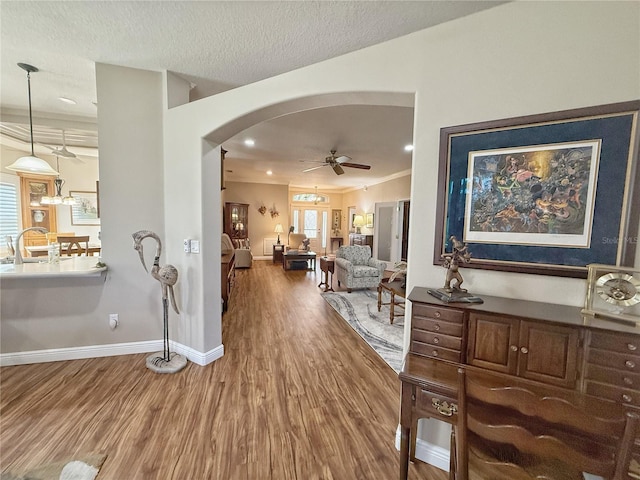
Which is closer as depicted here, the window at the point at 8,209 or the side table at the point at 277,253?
the window at the point at 8,209

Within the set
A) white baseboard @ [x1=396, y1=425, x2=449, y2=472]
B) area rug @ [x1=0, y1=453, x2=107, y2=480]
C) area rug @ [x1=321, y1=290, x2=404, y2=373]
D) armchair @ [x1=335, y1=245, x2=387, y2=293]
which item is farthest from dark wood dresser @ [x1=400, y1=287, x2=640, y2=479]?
armchair @ [x1=335, y1=245, x2=387, y2=293]

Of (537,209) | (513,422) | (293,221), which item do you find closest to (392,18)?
(537,209)

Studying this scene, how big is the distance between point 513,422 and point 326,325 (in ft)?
9.66

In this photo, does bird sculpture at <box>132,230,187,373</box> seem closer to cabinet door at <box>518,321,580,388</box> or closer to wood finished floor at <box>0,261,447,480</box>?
wood finished floor at <box>0,261,447,480</box>

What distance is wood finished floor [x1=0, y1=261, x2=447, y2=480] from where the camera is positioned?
61.4 inches

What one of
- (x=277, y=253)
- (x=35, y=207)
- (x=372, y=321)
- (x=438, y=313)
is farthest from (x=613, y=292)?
(x=35, y=207)

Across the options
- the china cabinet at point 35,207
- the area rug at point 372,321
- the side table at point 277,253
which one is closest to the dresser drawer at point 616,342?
the area rug at point 372,321

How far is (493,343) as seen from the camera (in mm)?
1301

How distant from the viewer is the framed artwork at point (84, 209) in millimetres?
6148

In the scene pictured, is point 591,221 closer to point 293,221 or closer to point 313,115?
point 313,115

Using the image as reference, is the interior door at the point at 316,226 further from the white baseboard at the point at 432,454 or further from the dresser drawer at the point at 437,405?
the dresser drawer at the point at 437,405

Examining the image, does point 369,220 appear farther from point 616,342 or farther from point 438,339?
point 616,342

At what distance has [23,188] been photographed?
17.4 ft

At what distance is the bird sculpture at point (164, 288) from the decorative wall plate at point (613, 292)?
2998 mm
